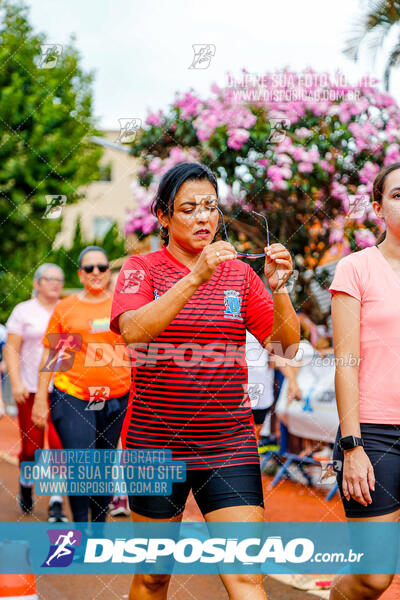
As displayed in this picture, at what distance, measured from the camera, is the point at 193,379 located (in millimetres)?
2760

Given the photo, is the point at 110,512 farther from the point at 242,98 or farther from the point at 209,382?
the point at 242,98

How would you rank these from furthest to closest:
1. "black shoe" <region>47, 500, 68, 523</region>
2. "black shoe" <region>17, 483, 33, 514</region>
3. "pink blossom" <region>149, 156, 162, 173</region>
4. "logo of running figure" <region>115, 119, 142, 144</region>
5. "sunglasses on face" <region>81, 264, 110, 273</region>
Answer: "pink blossom" <region>149, 156, 162, 173</region> < "black shoe" <region>17, 483, 33, 514</region> < "black shoe" <region>47, 500, 68, 523</region> < "sunglasses on face" <region>81, 264, 110, 273</region> < "logo of running figure" <region>115, 119, 142, 144</region>

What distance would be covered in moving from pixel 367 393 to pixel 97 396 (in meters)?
2.47

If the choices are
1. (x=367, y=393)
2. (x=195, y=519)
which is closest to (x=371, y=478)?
(x=367, y=393)

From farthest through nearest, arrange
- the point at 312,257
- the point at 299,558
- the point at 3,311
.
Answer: the point at 3,311
the point at 312,257
the point at 299,558

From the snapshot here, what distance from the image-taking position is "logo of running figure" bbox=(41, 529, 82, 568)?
15.5ft

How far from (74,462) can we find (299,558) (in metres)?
1.98

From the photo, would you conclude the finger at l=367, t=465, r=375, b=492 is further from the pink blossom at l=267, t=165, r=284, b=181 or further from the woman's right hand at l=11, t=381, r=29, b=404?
the pink blossom at l=267, t=165, r=284, b=181

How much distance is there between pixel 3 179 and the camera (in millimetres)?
16766

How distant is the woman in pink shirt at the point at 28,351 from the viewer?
5996mm

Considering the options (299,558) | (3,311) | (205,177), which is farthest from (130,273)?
(3,311)

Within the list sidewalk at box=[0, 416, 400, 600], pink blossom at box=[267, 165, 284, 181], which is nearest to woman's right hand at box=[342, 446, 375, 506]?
sidewalk at box=[0, 416, 400, 600]

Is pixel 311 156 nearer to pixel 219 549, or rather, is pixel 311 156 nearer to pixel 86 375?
pixel 86 375

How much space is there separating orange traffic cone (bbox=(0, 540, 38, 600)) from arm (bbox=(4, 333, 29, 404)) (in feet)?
9.50
